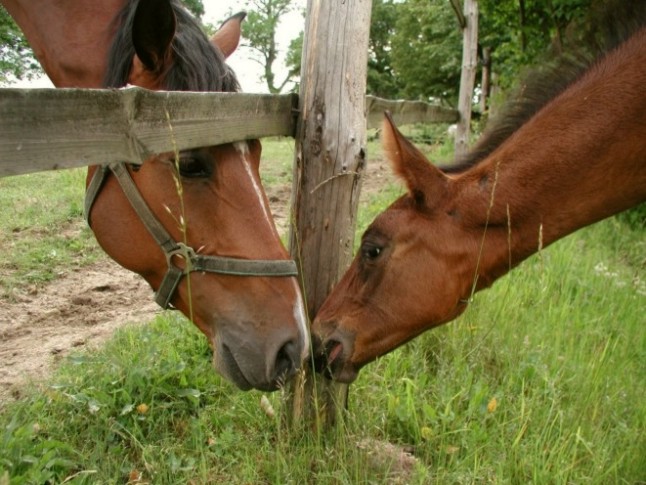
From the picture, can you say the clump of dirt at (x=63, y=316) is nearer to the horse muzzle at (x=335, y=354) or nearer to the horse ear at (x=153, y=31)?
the horse muzzle at (x=335, y=354)

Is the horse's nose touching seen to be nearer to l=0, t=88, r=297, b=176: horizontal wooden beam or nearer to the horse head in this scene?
the horse head

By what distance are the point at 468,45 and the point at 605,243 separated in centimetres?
326

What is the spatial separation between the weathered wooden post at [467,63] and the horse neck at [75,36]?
216 inches

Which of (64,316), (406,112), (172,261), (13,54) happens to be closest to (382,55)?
(13,54)

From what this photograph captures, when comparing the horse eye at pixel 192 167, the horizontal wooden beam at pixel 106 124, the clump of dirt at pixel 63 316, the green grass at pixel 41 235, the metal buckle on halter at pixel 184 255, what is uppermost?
the horizontal wooden beam at pixel 106 124

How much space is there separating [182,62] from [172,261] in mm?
700

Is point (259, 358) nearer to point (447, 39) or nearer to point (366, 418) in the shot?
point (366, 418)

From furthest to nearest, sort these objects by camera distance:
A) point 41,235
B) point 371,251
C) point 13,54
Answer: point 13,54 < point 41,235 < point 371,251

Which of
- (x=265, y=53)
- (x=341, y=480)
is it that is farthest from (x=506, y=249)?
(x=265, y=53)

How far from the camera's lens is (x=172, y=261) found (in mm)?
1739

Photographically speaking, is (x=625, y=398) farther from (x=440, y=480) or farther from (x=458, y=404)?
(x=440, y=480)

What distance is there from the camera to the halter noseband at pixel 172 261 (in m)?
1.67

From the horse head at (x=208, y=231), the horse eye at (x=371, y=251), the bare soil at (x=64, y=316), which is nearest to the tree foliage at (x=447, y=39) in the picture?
the horse eye at (x=371, y=251)

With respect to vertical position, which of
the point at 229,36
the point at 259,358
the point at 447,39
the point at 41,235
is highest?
the point at 447,39
